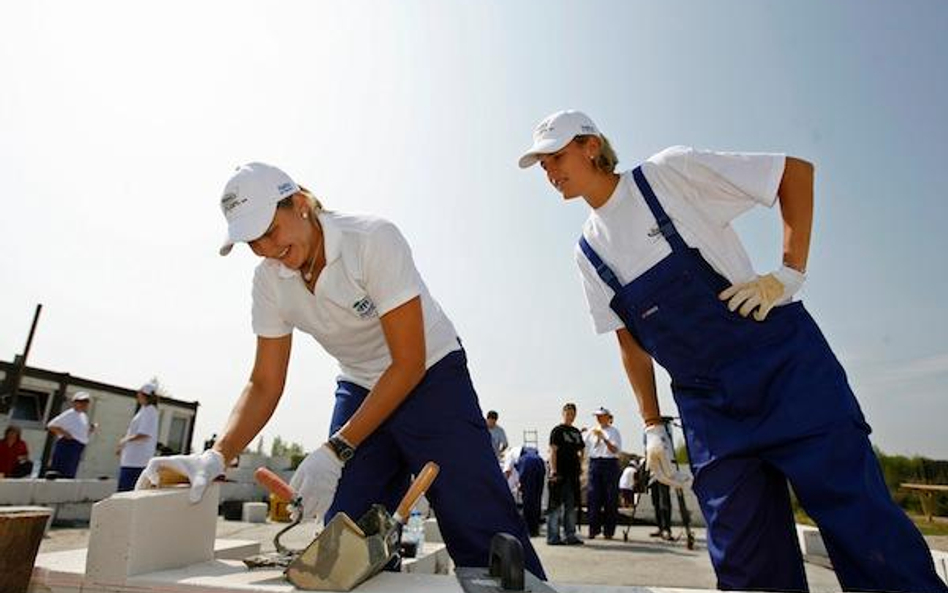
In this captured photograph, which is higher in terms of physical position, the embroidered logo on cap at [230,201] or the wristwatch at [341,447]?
the embroidered logo on cap at [230,201]

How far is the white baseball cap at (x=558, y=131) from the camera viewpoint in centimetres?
211

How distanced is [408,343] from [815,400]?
1.19m

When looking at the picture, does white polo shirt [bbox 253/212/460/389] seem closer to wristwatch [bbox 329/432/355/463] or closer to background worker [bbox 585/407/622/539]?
wristwatch [bbox 329/432/355/463]

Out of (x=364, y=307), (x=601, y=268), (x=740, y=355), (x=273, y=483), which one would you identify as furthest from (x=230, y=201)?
(x=740, y=355)

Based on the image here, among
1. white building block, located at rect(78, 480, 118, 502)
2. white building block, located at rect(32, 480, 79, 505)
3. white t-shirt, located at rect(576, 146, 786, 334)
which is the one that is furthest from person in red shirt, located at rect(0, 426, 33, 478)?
white t-shirt, located at rect(576, 146, 786, 334)

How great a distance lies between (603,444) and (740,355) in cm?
638

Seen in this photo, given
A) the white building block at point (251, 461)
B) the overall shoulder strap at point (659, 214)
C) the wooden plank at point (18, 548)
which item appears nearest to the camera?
the wooden plank at point (18, 548)

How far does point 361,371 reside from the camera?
222cm

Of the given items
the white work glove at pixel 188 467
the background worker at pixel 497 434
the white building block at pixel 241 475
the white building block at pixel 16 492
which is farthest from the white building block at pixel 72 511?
the white work glove at pixel 188 467

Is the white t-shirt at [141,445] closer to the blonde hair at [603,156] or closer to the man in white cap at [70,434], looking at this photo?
the man in white cap at [70,434]

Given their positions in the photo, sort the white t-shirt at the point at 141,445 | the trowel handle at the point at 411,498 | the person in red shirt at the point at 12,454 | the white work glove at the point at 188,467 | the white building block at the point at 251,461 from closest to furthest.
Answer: the trowel handle at the point at 411,498, the white work glove at the point at 188,467, the white t-shirt at the point at 141,445, the person in red shirt at the point at 12,454, the white building block at the point at 251,461

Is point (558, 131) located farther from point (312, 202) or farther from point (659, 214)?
point (312, 202)

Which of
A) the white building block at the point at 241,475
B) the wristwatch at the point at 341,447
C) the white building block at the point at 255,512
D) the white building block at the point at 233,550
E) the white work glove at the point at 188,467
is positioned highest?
the white building block at the point at 241,475

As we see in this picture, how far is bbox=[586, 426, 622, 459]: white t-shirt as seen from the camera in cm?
785
